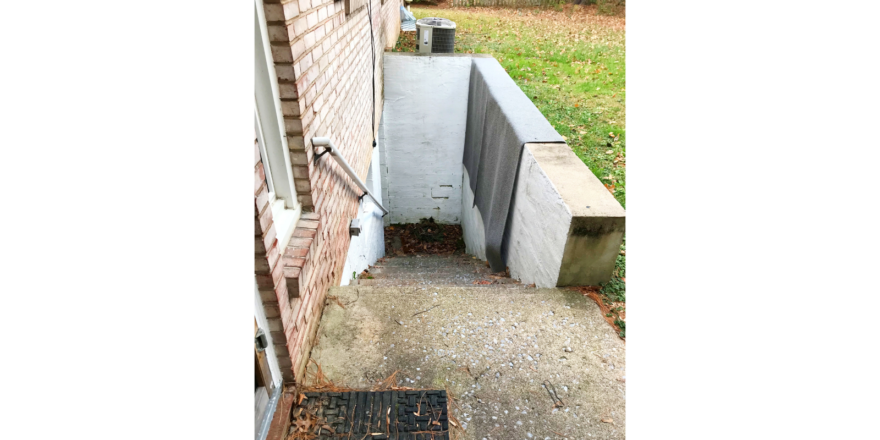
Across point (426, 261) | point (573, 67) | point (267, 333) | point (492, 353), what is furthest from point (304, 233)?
point (573, 67)

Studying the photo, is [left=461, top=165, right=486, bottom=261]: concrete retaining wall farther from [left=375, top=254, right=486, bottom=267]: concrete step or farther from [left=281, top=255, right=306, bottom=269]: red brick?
[left=281, top=255, right=306, bottom=269]: red brick

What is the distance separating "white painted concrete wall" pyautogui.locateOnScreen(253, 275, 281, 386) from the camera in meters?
1.91

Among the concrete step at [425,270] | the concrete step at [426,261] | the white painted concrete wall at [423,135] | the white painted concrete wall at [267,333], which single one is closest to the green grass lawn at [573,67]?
the white painted concrete wall at [423,135]

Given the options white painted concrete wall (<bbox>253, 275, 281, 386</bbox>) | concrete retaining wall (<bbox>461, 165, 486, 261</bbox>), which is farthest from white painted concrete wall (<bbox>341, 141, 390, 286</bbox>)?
white painted concrete wall (<bbox>253, 275, 281, 386</bbox>)

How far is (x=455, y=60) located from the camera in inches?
296

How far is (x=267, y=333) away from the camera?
6.75 feet

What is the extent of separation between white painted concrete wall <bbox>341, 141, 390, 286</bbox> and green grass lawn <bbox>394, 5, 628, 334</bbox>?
8.11 feet

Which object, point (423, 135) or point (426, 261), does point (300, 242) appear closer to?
point (426, 261)

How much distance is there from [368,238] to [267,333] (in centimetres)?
402

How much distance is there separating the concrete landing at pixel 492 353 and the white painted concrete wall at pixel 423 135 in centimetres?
521
